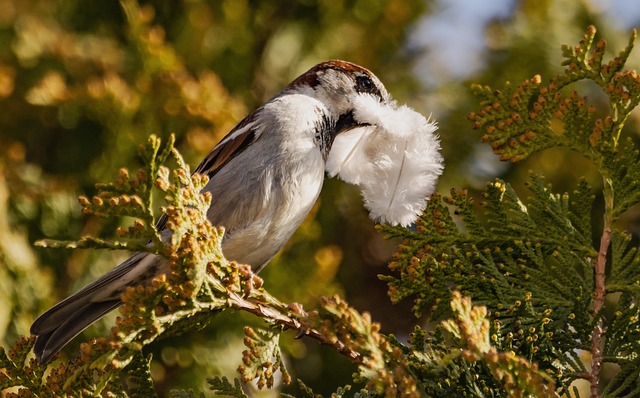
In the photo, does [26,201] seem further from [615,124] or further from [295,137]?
[615,124]

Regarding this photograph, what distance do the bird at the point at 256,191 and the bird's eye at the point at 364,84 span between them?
5.0 inches

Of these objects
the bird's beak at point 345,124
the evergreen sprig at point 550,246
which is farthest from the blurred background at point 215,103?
the evergreen sprig at point 550,246

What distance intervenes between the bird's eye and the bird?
0.42ft

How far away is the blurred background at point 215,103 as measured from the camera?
3.53 meters

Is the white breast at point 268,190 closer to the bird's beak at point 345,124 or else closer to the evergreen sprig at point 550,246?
the bird's beak at point 345,124

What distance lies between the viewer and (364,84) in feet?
10.4

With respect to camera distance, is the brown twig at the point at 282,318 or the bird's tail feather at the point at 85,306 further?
the bird's tail feather at the point at 85,306

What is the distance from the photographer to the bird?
2465 millimetres

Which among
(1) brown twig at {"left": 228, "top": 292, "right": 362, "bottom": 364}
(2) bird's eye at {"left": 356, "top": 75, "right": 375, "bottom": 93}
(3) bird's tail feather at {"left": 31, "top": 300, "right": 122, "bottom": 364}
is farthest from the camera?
(2) bird's eye at {"left": 356, "top": 75, "right": 375, "bottom": 93}

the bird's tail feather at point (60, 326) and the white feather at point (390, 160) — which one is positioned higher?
the white feather at point (390, 160)

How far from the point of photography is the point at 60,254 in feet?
11.8

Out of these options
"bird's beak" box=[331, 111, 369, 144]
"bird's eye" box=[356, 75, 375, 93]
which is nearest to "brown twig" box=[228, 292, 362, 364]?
"bird's beak" box=[331, 111, 369, 144]

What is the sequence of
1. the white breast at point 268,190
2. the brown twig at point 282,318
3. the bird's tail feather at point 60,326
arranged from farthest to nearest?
the white breast at point 268,190
the bird's tail feather at point 60,326
the brown twig at point 282,318

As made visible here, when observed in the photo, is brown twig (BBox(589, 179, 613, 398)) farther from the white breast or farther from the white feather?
the white breast
